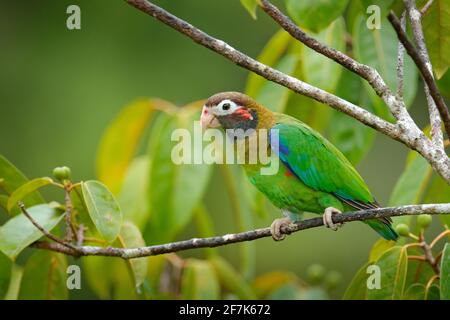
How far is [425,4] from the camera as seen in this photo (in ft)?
11.7

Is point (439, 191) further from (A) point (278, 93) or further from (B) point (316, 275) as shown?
(B) point (316, 275)

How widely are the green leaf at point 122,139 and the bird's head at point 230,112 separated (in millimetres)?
1034

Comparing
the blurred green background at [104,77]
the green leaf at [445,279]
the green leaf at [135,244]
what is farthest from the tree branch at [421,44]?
the blurred green background at [104,77]

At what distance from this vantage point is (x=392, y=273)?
152 inches

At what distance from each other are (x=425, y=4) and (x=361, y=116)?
2.35 ft

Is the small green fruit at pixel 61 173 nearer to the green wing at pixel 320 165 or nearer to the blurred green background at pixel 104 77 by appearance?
the green wing at pixel 320 165

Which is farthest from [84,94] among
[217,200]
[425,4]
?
[425,4]

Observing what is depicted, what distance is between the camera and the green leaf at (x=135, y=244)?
4062 millimetres

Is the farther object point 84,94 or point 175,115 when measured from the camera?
point 84,94

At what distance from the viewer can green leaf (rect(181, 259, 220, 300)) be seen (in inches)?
188

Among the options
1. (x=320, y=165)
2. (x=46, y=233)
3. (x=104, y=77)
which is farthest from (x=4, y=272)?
(x=104, y=77)

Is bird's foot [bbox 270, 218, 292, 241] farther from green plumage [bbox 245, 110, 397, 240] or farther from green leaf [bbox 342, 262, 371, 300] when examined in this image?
green leaf [bbox 342, 262, 371, 300]

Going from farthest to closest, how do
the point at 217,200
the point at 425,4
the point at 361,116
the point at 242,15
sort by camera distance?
1. the point at 242,15
2. the point at 217,200
3. the point at 425,4
4. the point at 361,116

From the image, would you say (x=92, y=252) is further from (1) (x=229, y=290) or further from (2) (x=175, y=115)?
(1) (x=229, y=290)
